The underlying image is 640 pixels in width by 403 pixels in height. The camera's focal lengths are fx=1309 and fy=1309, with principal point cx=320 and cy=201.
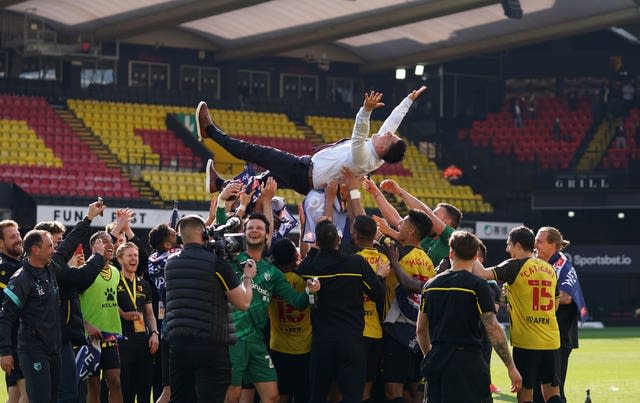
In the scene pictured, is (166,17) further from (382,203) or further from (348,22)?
(382,203)

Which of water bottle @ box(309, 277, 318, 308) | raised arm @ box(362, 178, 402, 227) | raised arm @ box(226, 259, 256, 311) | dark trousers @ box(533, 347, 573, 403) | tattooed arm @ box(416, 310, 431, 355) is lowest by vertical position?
dark trousers @ box(533, 347, 573, 403)

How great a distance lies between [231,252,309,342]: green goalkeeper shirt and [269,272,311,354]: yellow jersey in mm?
401

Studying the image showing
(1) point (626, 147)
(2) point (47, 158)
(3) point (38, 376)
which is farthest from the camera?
(1) point (626, 147)

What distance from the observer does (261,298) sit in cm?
1102

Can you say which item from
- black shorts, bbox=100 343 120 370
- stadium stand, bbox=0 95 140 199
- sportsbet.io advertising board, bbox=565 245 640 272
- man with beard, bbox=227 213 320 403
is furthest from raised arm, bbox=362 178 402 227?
sportsbet.io advertising board, bbox=565 245 640 272

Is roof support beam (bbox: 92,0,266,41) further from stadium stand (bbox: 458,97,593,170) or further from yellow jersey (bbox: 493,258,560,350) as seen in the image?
yellow jersey (bbox: 493,258,560,350)

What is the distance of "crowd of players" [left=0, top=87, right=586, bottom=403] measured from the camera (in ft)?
32.3

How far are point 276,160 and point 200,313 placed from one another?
2.30 metres

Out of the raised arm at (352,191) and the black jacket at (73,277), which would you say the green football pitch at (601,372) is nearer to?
the black jacket at (73,277)

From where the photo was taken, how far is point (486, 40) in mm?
38719

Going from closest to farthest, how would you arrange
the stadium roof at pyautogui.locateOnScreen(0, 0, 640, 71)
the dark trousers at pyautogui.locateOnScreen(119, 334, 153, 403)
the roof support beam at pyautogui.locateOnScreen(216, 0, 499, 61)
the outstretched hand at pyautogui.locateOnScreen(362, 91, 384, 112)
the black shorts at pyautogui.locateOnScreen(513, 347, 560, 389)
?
the outstretched hand at pyautogui.locateOnScreen(362, 91, 384, 112), the black shorts at pyautogui.locateOnScreen(513, 347, 560, 389), the dark trousers at pyautogui.locateOnScreen(119, 334, 153, 403), the roof support beam at pyautogui.locateOnScreen(216, 0, 499, 61), the stadium roof at pyautogui.locateOnScreen(0, 0, 640, 71)

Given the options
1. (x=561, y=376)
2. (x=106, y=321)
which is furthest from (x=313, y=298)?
(x=561, y=376)

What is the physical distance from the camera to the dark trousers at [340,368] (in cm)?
1095

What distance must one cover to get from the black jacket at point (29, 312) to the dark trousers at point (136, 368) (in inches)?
76.0
